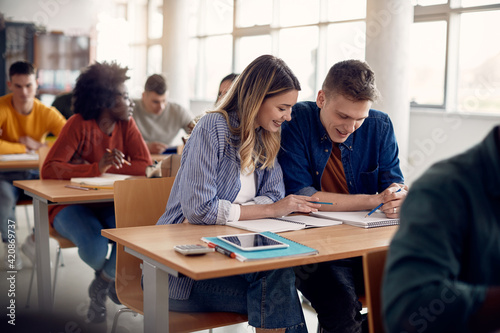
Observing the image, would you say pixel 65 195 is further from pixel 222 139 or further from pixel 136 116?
pixel 136 116

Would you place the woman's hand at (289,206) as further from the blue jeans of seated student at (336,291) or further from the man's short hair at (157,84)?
the man's short hair at (157,84)

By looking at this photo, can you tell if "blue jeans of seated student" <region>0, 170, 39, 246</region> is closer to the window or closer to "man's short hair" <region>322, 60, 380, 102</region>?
"man's short hair" <region>322, 60, 380, 102</region>

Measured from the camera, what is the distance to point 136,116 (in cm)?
520

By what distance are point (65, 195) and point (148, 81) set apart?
8.19ft

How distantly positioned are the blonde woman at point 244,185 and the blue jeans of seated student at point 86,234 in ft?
2.67

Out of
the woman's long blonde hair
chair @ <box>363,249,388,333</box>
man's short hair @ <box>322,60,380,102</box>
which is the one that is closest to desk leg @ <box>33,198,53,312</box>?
the woman's long blonde hair

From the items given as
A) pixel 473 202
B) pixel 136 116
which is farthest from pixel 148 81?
pixel 473 202

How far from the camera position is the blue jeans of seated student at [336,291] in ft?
6.42

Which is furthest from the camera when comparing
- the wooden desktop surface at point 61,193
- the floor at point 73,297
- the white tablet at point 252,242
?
the floor at point 73,297

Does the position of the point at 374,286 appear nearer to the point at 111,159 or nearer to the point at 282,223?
the point at 282,223

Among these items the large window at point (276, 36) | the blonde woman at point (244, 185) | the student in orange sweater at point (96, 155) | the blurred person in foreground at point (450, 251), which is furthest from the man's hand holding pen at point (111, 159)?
the large window at point (276, 36)

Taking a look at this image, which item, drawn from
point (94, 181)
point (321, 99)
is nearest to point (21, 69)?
point (94, 181)

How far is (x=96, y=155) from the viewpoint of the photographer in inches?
129

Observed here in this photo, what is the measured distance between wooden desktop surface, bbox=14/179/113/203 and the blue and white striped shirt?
696mm
